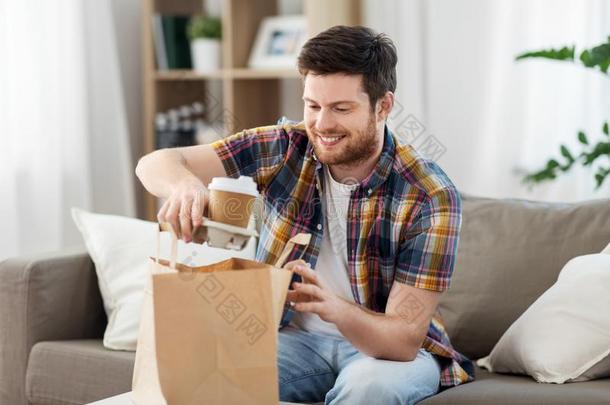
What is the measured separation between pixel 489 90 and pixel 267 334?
75.8 inches

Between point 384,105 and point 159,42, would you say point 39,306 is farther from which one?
point 159,42

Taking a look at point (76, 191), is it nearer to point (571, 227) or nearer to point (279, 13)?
point (279, 13)

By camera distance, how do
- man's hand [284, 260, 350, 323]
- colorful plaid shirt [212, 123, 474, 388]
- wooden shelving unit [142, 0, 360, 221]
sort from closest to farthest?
1. man's hand [284, 260, 350, 323]
2. colorful plaid shirt [212, 123, 474, 388]
3. wooden shelving unit [142, 0, 360, 221]

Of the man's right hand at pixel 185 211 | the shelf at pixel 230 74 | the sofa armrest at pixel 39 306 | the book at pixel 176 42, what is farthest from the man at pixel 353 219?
the book at pixel 176 42

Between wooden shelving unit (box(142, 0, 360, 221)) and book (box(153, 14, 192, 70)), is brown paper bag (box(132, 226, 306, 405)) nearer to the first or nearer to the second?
wooden shelving unit (box(142, 0, 360, 221))

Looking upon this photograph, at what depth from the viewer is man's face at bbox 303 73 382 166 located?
184 centimetres

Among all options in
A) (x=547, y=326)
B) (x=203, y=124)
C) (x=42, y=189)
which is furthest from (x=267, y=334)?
(x=203, y=124)

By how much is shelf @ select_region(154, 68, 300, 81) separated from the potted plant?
0.04 m

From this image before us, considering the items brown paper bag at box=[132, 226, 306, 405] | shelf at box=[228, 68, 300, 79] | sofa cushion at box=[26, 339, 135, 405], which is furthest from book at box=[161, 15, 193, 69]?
brown paper bag at box=[132, 226, 306, 405]

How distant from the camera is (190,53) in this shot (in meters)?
3.82

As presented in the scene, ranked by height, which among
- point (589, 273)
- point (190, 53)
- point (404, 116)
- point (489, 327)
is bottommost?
point (489, 327)

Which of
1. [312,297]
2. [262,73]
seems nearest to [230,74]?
[262,73]

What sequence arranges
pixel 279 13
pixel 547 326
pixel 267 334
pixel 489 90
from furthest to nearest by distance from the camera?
pixel 279 13
pixel 489 90
pixel 547 326
pixel 267 334

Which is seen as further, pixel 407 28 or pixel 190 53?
pixel 190 53
